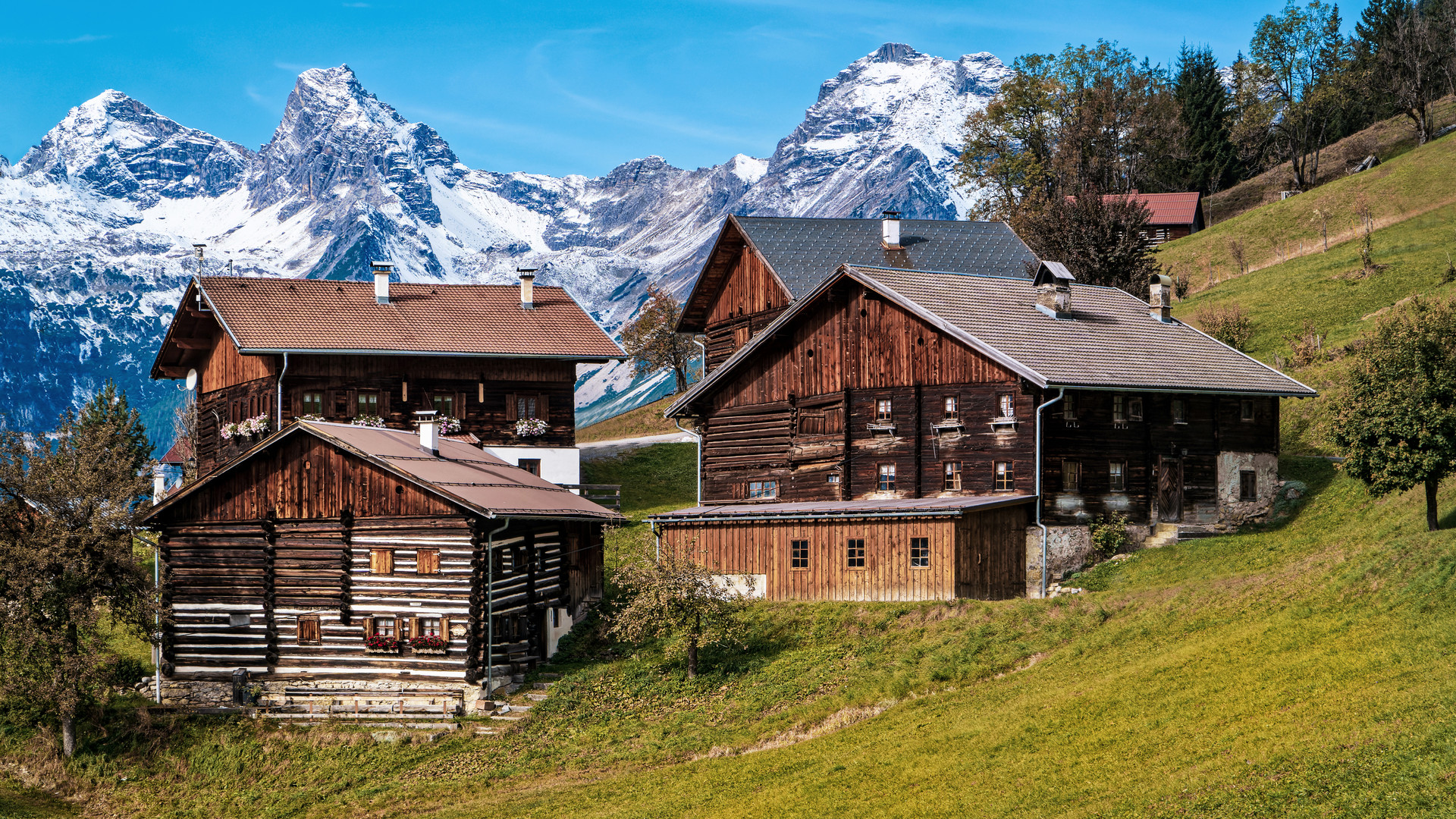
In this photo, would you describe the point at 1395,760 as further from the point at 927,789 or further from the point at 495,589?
the point at 495,589

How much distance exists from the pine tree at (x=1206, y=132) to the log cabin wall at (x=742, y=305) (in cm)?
6654

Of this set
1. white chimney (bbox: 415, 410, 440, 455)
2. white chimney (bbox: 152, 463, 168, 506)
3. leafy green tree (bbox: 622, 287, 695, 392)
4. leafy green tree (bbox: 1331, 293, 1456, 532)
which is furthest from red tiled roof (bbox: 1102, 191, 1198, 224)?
white chimney (bbox: 152, 463, 168, 506)

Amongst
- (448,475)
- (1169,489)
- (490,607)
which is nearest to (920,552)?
(1169,489)

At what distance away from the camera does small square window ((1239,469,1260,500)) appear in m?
45.9

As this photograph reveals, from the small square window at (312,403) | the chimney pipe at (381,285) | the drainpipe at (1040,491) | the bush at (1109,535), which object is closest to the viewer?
the drainpipe at (1040,491)

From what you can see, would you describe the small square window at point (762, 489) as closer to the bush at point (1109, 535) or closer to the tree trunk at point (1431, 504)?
the bush at point (1109, 535)

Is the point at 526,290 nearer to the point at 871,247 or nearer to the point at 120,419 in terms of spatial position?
the point at 871,247

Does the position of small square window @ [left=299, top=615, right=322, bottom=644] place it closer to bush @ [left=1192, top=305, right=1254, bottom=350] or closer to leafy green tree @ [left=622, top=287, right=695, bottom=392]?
bush @ [left=1192, top=305, right=1254, bottom=350]

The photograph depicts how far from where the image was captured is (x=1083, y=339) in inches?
1774

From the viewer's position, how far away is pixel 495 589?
3712 cm

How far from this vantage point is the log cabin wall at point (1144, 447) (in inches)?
1646

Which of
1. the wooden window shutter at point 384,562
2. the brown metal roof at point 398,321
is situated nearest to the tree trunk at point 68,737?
the wooden window shutter at point 384,562

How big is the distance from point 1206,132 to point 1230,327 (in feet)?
203

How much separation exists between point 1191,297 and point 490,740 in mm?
56603
